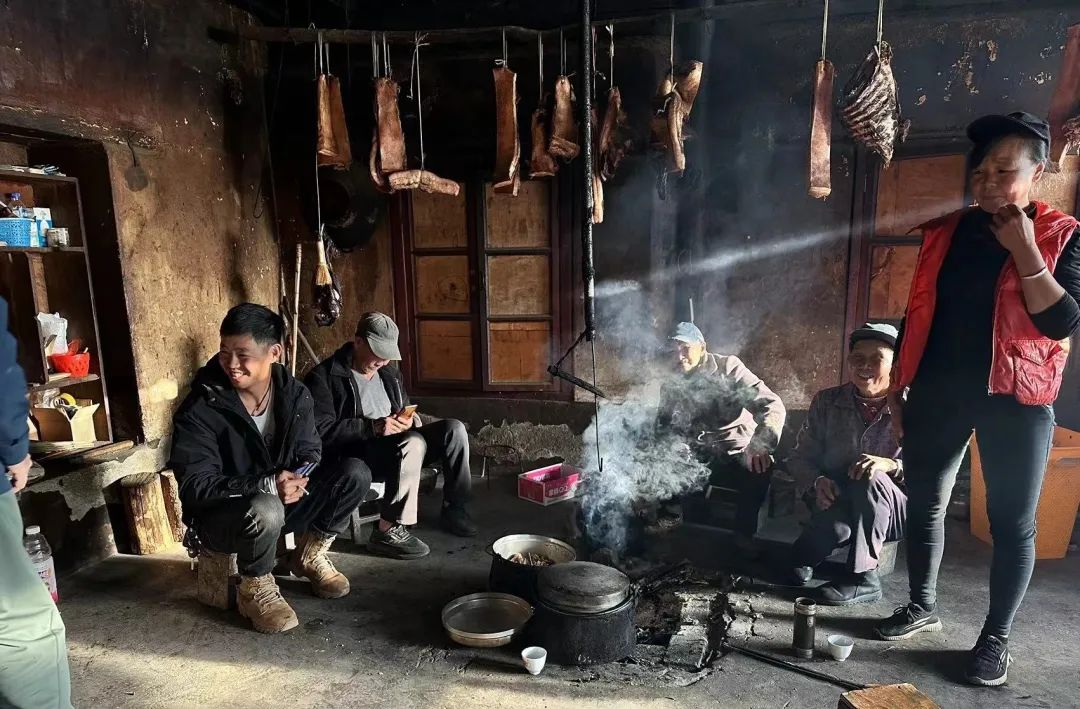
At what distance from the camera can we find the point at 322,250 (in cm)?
626

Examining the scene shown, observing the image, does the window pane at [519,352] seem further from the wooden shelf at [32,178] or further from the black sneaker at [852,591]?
the wooden shelf at [32,178]

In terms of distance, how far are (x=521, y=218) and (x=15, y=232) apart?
3.96m

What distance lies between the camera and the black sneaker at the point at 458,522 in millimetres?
5164

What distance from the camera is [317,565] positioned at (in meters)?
4.29

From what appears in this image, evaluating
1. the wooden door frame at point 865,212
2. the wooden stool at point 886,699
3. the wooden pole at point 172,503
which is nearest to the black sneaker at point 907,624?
the wooden stool at point 886,699

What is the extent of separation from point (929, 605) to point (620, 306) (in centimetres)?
356

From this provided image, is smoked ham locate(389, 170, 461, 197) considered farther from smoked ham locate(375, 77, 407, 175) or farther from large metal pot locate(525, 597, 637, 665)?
large metal pot locate(525, 597, 637, 665)

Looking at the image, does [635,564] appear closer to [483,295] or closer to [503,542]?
[503,542]

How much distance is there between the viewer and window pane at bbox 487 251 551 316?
6.50 metres

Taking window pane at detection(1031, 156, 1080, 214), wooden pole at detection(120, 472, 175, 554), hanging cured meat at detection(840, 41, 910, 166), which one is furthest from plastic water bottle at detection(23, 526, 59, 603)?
window pane at detection(1031, 156, 1080, 214)

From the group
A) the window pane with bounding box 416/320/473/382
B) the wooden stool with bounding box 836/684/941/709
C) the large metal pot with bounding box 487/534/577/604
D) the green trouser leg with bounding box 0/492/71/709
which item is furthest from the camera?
the window pane with bounding box 416/320/473/382

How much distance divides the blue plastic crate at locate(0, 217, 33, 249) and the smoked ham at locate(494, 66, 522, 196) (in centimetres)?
328

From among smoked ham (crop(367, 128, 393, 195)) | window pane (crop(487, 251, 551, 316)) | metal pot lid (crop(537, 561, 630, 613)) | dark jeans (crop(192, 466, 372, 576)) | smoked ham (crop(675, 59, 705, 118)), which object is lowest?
metal pot lid (crop(537, 561, 630, 613))

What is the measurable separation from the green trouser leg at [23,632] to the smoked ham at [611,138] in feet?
14.0
